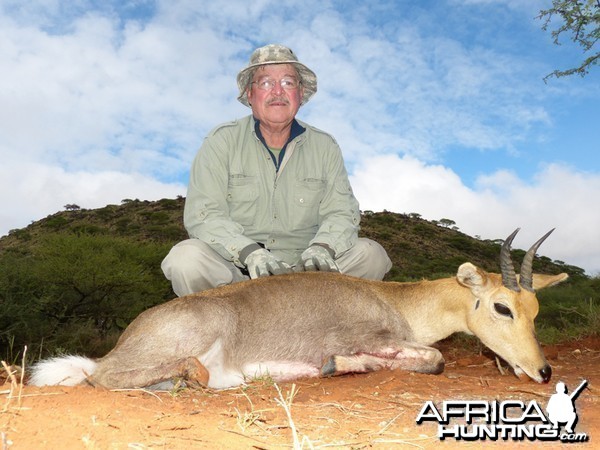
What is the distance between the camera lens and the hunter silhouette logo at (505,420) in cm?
305

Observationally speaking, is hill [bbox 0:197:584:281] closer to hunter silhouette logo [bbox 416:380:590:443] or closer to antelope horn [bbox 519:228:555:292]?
antelope horn [bbox 519:228:555:292]

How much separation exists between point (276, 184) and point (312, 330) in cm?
217

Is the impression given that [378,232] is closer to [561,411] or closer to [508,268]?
[508,268]

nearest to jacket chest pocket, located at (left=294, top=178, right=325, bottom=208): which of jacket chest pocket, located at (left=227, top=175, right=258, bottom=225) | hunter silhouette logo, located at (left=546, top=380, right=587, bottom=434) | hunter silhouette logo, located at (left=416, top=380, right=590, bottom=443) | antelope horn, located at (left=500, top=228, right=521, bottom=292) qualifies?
jacket chest pocket, located at (left=227, top=175, right=258, bottom=225)

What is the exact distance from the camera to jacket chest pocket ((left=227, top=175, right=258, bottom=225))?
6.41 metres

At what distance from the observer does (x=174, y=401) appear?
3.54m

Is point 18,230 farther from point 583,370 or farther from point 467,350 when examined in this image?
point 583,370

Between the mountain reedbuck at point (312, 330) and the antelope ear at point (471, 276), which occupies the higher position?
the antelope ear at point (471, 276)

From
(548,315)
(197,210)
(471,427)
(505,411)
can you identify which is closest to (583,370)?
(505,411)

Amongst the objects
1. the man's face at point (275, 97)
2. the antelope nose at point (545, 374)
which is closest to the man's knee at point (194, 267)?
the man's face at point (275, 97)

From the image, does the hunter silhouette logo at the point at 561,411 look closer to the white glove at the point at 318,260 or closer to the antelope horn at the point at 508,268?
the antelope horn at the point at 508,268

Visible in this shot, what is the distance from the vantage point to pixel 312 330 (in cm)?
479

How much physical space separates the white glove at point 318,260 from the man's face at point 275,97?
152 centimetres

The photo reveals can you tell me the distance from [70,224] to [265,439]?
139 ft
